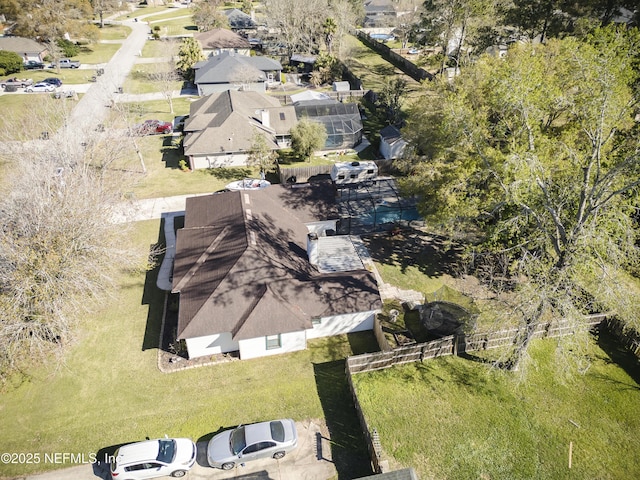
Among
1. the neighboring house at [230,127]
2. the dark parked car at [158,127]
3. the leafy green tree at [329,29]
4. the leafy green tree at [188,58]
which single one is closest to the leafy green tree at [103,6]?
the leafy green tree at [188,58]

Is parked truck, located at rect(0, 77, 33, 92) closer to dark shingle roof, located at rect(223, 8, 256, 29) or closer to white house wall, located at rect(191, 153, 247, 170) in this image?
white house wall, located at rect(191, 153, 247, 170)

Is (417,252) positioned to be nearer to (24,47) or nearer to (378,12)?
(24,47)

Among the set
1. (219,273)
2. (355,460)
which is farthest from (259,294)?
(355,460)

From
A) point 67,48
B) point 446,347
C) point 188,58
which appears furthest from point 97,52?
point 446,347

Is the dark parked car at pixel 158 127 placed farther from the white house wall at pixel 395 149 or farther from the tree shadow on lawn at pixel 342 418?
the tree shadow on lawn at pixel 342 418

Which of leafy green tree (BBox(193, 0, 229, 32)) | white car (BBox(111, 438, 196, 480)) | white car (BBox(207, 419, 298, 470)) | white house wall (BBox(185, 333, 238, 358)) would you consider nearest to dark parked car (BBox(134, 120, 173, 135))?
white house wall (BBox(185, 333, 238, 358))

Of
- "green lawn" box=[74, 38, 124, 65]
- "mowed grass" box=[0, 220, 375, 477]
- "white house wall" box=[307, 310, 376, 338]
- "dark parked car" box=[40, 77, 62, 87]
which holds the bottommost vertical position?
"mowed grass" box=[0, 220, 375, 477]
